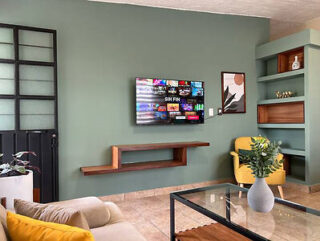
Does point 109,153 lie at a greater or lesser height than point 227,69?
lesser

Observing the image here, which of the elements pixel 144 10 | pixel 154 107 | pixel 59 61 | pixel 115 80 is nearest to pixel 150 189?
pixel 154 107

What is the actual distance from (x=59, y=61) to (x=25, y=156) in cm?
119

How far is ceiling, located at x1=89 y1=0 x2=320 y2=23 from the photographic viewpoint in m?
3.61

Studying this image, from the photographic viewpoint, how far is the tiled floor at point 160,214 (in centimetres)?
254

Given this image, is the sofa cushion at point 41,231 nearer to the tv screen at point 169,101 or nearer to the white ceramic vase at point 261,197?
the white ceramic vase at point 261,197

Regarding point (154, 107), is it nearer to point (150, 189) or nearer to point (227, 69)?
point (150, 189)

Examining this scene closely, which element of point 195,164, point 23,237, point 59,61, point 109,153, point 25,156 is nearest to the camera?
point 23,237

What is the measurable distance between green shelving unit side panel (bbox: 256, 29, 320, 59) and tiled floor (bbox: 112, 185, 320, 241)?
6.87 feet

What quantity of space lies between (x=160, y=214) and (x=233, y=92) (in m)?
2.26

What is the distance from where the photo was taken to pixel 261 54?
4.25m

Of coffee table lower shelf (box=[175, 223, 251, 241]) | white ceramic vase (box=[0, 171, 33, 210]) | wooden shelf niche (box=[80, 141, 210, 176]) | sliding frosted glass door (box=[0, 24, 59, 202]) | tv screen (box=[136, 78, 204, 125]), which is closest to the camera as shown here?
coffee table lower shelf (box=[175, 223, 251, 241])

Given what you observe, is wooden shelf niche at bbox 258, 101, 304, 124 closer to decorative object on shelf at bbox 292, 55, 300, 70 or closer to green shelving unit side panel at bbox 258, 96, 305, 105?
green shelving unit side panel at bbox 258, 96, 305, 105

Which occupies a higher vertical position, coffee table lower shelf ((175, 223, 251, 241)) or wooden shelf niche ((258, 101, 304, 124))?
wooden shelf niche ((258, 101, 304, 124))

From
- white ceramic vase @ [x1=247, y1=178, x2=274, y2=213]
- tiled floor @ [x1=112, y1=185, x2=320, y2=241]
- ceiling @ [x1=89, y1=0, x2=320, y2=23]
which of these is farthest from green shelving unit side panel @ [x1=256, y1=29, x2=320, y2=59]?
white ceramic vase @ [x1=247, y1=178, x2=274, y2=213]
